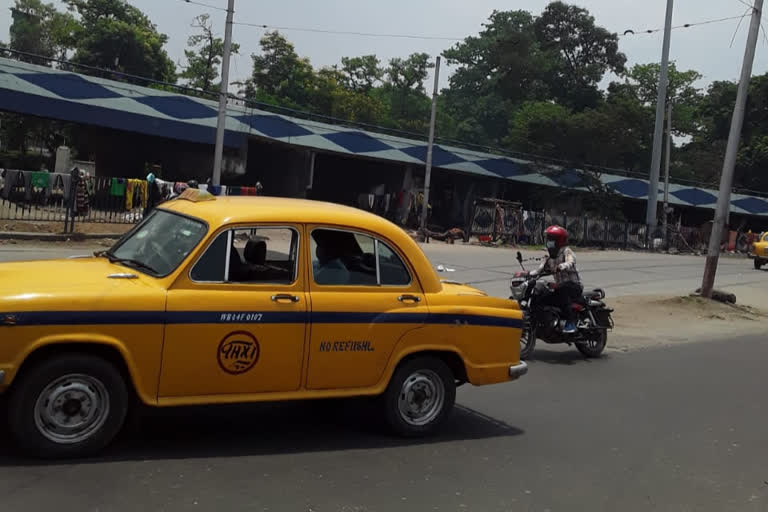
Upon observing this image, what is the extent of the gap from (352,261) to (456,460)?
5.32ft

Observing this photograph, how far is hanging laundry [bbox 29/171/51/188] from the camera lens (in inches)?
866

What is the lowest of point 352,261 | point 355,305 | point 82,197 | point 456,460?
point 456,460

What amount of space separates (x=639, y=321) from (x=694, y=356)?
3.63m

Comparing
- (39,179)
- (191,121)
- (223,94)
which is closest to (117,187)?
(39,179)

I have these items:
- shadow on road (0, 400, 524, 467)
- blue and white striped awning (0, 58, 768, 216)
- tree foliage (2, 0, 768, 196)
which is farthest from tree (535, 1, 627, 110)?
shadow on road (0, 400, 524, 467)

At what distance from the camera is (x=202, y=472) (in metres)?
5.14

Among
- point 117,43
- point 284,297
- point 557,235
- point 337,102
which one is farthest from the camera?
point 337,102

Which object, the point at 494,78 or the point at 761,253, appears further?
the point at 494,78

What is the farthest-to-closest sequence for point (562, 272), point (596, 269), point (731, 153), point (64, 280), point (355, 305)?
point (596, 269) < point (731, 153) < point (562, 272) < point (355, 305) < point (64, 280)

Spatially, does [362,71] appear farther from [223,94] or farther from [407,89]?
[223,94]

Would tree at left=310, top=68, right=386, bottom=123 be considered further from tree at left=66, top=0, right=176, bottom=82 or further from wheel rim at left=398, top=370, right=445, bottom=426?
wheel rim at left=398, top=370, right=445, bottom=426

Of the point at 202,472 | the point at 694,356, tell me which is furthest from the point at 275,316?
the point at 694,356

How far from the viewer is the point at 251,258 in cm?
600

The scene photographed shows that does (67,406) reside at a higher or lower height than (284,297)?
lower
